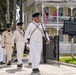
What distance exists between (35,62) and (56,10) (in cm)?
3547

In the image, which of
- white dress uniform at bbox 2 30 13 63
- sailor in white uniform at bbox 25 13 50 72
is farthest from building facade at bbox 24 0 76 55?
sailor in white uniform at bbox 25 13 50 72

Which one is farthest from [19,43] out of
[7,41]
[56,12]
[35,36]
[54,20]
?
[56,12]

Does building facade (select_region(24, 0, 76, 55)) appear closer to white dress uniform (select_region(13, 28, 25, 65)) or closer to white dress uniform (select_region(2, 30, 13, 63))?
white dress uniform (select_region(2, 30, 13, 63))

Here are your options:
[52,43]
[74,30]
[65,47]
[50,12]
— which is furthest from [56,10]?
[52,43]

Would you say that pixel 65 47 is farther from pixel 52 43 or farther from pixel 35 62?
pixel 35 62

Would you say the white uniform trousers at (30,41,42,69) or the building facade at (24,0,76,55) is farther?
the building facade at (24,0,76,55)

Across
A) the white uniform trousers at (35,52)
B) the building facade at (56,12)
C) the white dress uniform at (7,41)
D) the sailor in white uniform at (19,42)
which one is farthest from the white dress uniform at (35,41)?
the building facade at (56,12)

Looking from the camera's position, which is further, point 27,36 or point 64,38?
point 64,38

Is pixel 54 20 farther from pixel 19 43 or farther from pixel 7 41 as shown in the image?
pixel 19 43

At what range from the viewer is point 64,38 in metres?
47.1

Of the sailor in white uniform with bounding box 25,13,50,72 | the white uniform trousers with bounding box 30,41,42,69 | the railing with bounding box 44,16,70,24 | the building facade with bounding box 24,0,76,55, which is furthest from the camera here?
the railing with bounding box 44,16,70,24

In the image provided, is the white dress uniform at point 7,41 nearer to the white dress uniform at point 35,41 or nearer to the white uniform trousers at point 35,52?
the white dress uniform at point 35,41

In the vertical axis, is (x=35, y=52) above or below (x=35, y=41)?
below

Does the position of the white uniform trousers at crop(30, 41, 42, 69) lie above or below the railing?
below
